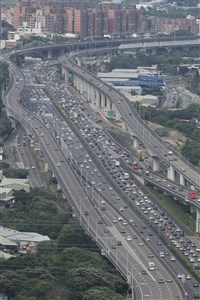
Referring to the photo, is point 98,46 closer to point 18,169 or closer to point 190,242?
point 18,169

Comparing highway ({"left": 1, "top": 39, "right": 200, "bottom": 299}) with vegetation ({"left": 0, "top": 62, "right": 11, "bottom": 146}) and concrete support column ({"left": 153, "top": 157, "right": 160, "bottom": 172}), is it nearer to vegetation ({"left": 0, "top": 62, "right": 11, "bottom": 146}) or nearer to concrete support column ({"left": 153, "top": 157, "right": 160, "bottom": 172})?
vegetation ({"left": 0, "top": 62, "right": 11, "bottom": 146})

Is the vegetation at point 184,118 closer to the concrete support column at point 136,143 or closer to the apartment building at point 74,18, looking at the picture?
the concrete support column at point 136,143

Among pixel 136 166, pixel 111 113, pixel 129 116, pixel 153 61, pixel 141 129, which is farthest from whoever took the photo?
pixel 153 61

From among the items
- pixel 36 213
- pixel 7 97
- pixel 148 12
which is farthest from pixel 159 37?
pixel 36 213

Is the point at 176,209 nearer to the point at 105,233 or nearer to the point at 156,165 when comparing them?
the point at 105,233

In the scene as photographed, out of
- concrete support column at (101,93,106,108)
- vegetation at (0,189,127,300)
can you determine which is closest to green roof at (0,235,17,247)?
vegetation at (0,189,127,300)

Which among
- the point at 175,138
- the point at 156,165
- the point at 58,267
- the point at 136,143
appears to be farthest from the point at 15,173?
the point at 58,267
